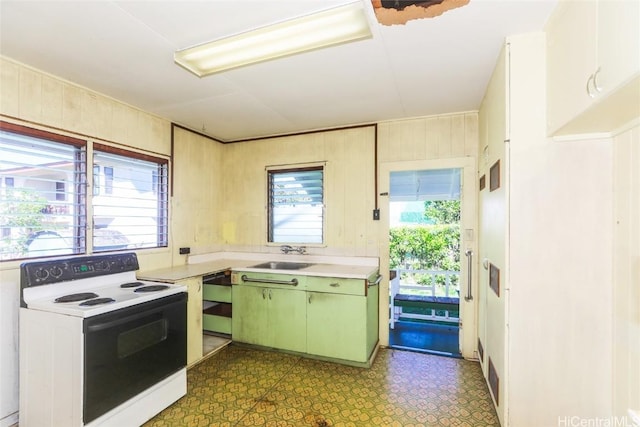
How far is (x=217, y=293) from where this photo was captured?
134 inches

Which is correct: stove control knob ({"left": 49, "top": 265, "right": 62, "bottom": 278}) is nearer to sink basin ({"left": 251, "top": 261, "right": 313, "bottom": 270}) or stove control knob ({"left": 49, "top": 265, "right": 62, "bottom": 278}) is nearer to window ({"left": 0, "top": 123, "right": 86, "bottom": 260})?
window ({"left": 0, "top": 123, "right": 86, "bottom": 260})

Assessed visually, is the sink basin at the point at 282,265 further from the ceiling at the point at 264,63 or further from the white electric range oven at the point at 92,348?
the ceiling at the point at 264,63

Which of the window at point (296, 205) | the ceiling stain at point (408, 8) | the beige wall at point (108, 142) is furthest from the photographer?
the window at point (296, 205)

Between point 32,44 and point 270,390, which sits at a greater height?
point 32,44

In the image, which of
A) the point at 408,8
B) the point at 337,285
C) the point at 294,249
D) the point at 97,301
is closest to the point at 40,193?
the point at 97,301

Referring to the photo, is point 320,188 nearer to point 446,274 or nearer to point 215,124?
point 215,124

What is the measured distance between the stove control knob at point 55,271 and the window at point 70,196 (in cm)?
25

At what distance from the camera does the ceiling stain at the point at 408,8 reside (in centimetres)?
153

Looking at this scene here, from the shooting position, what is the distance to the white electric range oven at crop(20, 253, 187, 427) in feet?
5.73

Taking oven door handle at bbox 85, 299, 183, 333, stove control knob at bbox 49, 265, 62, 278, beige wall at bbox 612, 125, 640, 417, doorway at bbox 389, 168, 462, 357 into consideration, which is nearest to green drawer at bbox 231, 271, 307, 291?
oven door handle at bbox 85, 299, 183, 333

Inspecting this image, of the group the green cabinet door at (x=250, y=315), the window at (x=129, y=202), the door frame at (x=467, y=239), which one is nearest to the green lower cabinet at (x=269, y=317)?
the green cabinet door at (x=250, y=315)

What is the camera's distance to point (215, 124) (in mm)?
3402

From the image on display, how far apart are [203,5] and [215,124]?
1.95 metres

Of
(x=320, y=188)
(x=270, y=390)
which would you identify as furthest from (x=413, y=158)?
(x=270, y=390)
